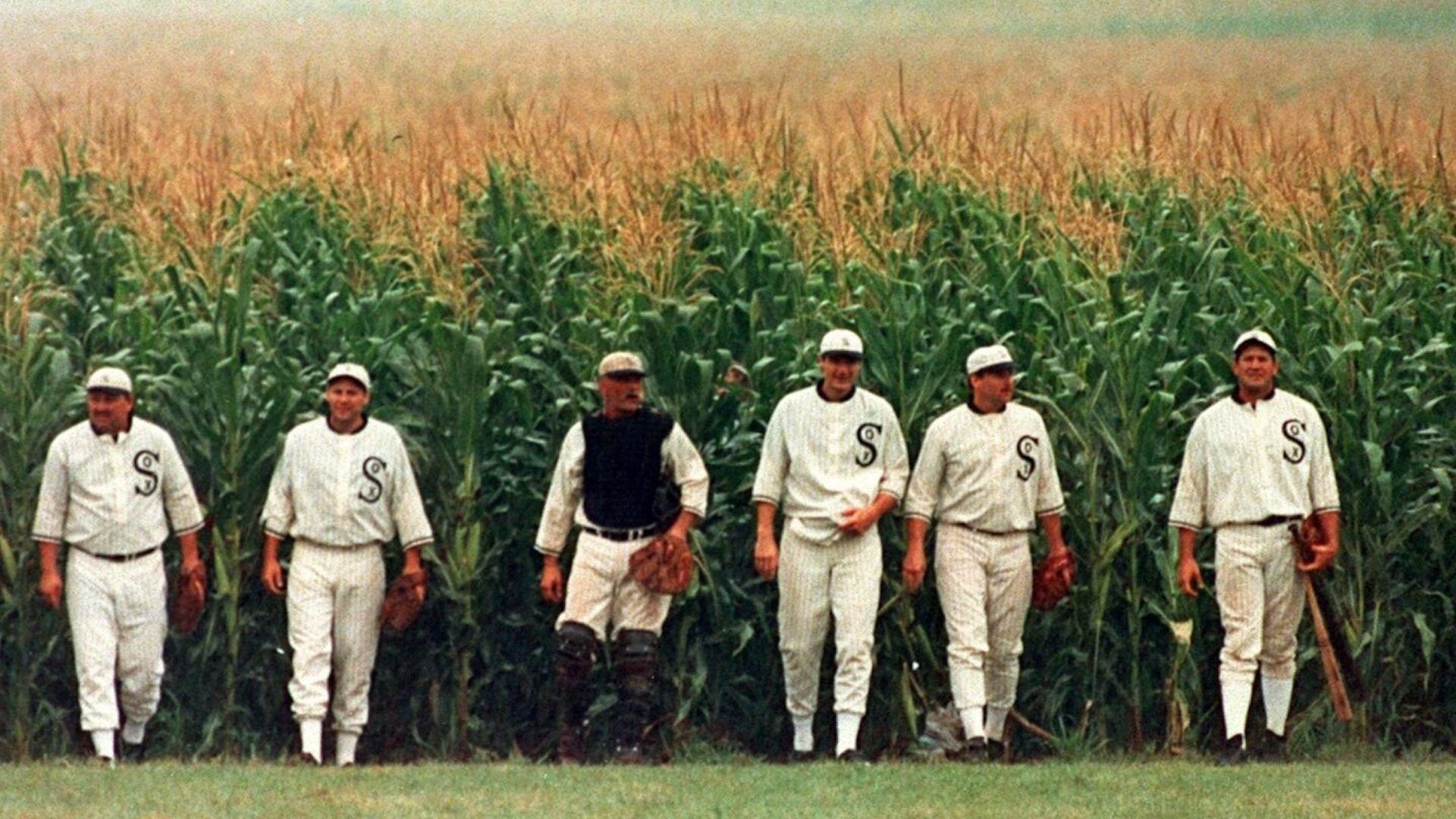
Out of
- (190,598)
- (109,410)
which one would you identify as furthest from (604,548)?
(109,410)

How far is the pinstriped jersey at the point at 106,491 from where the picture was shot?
39.1ft

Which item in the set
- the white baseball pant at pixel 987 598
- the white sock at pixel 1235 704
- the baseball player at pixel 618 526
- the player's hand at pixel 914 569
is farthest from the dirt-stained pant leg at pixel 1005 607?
the baseball player at pixel 618 526

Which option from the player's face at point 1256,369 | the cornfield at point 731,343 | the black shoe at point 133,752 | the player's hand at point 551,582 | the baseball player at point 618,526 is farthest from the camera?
the cornfield at point 731,343

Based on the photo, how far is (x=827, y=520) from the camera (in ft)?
39.1

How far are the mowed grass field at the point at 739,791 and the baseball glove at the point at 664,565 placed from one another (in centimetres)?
80

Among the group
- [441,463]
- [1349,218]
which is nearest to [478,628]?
[441,463]

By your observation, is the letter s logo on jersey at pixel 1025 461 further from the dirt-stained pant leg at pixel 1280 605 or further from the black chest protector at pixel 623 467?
the black chest protector at pixel 623 467

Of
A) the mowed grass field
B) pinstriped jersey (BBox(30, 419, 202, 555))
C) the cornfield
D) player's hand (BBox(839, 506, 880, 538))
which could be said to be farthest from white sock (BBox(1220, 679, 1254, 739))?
pinstriped jersey (BBox(30, 419, 202, 555))

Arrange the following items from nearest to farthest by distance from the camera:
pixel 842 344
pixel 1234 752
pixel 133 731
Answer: pixel 1234 752
pixel 842 344
pixel 133 731

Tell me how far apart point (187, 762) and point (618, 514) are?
6.99 ft

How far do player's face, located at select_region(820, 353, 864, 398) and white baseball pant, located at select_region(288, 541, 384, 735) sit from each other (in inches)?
82.7

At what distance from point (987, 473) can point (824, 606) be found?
35.7 inches

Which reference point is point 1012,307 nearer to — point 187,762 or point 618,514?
point 618,514

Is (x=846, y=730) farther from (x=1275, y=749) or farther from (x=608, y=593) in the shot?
(x=1275, y=749)
